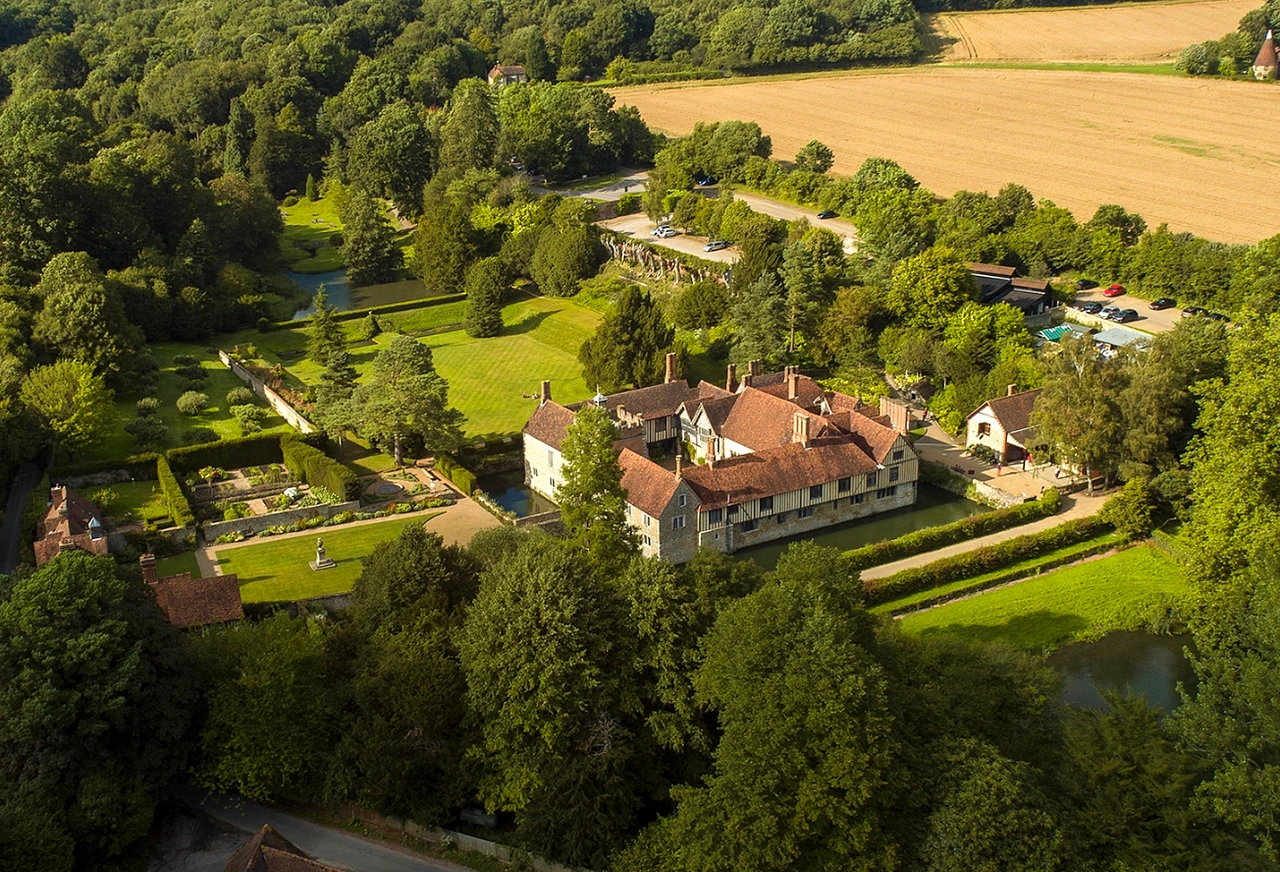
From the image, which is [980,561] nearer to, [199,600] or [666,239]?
[199,600]

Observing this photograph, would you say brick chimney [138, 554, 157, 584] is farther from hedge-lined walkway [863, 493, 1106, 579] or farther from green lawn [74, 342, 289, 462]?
hedge-lined walkway [863, 493, 1106, 579]

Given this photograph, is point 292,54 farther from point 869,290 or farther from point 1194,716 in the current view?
point 1194,716

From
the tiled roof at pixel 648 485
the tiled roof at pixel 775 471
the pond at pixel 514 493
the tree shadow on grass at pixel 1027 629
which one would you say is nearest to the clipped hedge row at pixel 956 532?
the tiled roof at pixel 775 471

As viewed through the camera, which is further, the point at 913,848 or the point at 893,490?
the point at 893,490

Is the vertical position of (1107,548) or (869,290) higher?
(869,290)

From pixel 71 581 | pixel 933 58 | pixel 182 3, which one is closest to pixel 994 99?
pixel 933 58

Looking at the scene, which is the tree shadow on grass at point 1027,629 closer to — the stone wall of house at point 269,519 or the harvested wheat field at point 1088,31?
the stone wall of house at point 269,519

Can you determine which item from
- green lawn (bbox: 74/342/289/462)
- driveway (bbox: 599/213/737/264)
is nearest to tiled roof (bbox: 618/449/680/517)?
green lawn (bbox: 74/342/289/462)
